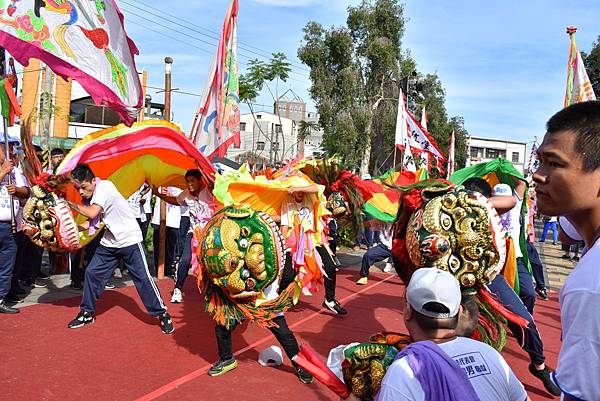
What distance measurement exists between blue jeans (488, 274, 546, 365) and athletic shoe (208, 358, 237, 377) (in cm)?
219

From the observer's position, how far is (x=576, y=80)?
821 centimetres

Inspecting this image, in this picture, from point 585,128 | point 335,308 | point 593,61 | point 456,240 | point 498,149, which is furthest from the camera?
point 498,149

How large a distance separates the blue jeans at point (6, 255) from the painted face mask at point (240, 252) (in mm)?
3039

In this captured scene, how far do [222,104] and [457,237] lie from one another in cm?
407

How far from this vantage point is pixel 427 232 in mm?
3367

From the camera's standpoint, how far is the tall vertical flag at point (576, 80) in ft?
26.3

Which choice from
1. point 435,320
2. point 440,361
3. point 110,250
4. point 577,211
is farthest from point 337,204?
point 577,211

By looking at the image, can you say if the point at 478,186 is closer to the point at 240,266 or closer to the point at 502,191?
the point at 502,191

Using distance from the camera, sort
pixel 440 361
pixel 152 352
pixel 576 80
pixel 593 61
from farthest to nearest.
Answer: pixel 593 61, pixel 576 80, pixel 152 352, pixel 440 361

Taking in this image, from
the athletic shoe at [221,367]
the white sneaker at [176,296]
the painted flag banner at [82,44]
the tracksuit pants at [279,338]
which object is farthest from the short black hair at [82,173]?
the athletic shoe at [221,367]

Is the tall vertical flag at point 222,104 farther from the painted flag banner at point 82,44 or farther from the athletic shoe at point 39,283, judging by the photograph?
the athletic shoe at point 39,283

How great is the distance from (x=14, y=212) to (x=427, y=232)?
476 cm

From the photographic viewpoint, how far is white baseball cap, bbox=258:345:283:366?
484 centimetres

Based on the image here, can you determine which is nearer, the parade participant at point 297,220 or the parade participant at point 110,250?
the parade participant at point 110,250
